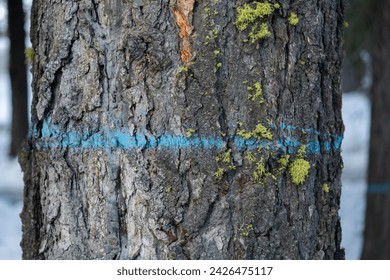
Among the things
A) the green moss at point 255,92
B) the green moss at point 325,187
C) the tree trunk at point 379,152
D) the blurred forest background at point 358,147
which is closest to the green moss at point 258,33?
the green moss at point 255,92

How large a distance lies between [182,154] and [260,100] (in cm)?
25

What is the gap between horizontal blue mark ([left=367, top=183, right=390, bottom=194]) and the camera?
5.10 m

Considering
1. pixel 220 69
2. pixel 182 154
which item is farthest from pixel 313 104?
pixel 182 154

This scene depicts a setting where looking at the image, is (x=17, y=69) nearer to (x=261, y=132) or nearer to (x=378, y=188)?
(x=378, y=188)

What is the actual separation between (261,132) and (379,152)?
372 centimetres

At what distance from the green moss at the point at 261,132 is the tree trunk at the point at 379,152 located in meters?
3.68

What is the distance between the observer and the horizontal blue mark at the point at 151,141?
1630 millimetres

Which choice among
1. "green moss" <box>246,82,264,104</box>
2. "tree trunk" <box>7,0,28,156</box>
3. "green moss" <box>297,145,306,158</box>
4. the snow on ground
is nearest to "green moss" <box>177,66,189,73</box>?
"green moss" <box>246,82,264,104</box>

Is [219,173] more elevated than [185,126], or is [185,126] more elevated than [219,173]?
[185,126]

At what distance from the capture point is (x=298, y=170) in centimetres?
169

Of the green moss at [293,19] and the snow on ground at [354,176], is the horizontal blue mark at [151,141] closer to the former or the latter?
the green moss at [293,19]

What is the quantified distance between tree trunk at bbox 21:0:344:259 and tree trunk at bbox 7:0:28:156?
20.8ft

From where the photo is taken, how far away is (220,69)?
5.37ft

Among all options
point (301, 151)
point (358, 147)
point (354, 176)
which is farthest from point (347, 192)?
point (301, 151)
